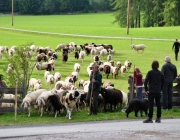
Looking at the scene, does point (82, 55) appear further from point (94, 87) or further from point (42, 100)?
point (94, 87)

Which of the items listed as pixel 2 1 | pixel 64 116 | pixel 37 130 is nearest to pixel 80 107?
pixel 64 116


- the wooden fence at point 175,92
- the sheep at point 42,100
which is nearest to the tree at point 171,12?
the wooden fence at point 175,92

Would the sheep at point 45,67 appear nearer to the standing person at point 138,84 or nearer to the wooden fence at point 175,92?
the standing person at point 138,84

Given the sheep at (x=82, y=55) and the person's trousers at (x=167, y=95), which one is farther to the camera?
the sheep at (x=82, y=55)

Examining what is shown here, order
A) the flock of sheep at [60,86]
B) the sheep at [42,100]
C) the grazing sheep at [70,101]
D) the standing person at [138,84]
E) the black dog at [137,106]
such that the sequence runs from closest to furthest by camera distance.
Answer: the black dog at [137,106], the grazing sheep at [70,101], the flock of sheep at [60,86], the sheep at [42,100], the standing person at [138,84]

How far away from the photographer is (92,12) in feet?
559

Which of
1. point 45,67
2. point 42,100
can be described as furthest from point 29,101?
point 45,67

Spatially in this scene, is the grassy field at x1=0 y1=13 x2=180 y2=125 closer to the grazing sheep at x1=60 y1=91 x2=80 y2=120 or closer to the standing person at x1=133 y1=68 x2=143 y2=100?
the grazing sheep at x1=60 y1=91 x2=80 y2=120

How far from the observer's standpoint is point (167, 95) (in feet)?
74.6

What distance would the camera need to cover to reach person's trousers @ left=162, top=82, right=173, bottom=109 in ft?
74.1

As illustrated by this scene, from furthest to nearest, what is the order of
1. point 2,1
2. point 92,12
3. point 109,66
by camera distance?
1. point 92,12
2. point 2,1
3. point 109,66

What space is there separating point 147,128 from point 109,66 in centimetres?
2219

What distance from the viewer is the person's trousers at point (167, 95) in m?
22.6

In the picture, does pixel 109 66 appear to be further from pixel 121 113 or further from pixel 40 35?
pixel 40 35
